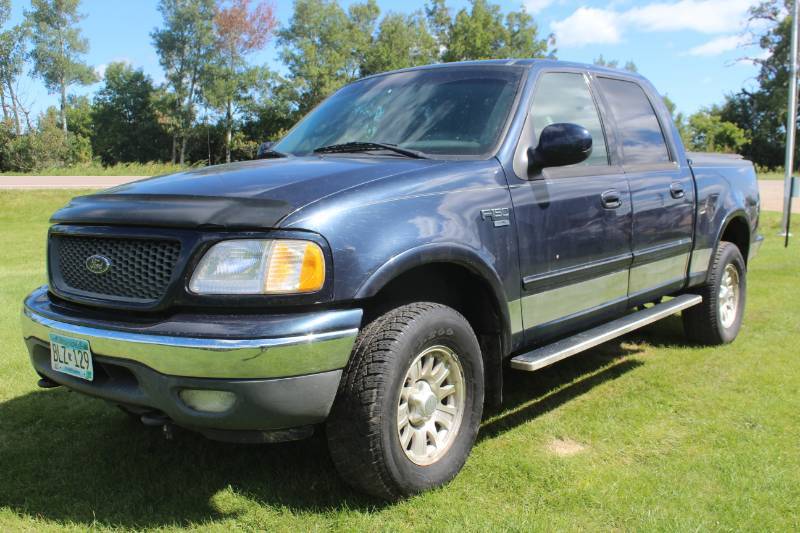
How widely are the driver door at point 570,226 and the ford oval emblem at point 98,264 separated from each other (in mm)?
1821

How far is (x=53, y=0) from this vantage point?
47875mm

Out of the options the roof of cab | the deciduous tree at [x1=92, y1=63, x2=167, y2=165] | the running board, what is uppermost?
the deciduous tree at [x1=92, y1=63, x2=167, y2=165]

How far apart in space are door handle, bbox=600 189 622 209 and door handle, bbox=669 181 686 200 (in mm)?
744

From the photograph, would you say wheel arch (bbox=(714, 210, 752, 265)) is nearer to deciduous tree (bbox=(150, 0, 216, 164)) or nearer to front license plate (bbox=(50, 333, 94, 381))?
front license plate (bbox=(50, 333, 94, 381))

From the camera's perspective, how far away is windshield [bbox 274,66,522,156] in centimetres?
348

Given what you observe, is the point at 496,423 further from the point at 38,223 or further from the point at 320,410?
the point at 38,223

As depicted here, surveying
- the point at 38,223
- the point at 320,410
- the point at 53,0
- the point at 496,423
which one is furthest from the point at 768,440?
the point at 53,0

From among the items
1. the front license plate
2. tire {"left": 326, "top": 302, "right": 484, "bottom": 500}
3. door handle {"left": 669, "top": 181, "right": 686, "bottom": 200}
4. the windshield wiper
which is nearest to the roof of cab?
the windshield wiper

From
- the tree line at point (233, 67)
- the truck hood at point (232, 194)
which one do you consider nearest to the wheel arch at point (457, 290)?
the truck hood at point (232, 194)

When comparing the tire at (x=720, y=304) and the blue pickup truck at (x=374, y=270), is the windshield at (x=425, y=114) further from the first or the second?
the tire at (x=720, y=304)

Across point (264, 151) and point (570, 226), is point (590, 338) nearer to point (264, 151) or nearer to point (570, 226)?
point (570, 226)

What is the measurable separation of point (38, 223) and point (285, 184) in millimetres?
15821

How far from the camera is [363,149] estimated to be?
11.5 feet

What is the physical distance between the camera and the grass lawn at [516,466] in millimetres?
2730
